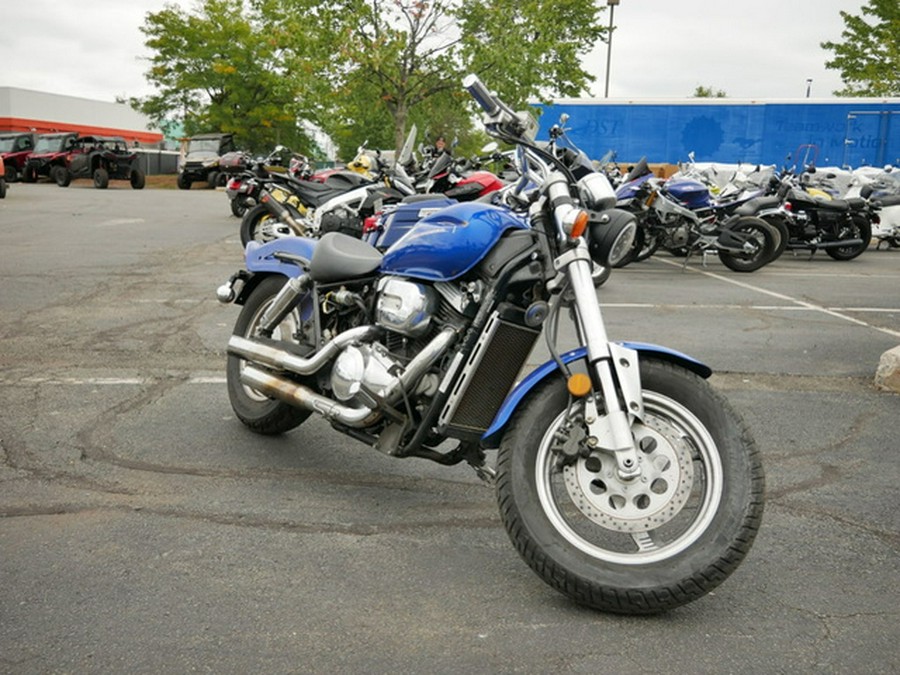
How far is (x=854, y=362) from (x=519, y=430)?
4513 mm

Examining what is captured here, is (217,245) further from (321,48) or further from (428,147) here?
(321,48)

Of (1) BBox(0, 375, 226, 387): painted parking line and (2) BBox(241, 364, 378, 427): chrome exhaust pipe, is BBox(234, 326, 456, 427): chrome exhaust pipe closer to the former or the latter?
(2) BBox(241, 364, 378, 427): chrome exhaust pipe

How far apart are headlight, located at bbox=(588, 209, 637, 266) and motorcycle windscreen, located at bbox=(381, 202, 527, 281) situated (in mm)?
308

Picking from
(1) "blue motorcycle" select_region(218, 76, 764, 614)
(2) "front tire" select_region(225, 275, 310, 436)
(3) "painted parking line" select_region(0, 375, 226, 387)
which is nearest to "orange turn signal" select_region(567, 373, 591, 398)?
(1) "blue motorcycle" select_region(218, 76, 764, 614)

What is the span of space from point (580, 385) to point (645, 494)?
412 mm

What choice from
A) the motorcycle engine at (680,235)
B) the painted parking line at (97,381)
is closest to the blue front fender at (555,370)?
the painted parking line at (97,381)

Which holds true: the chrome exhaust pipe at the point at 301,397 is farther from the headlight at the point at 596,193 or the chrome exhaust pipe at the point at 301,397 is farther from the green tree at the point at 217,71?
the green tree at the point at 217,71

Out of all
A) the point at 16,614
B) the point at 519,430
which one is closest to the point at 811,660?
the point at 519,430

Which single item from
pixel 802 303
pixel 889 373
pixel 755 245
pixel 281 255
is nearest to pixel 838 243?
pixel 755 245

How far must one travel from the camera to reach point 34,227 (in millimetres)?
15703

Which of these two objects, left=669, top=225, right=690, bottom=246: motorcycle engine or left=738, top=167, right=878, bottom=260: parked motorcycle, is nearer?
left=669, top=225, right=690, bottom=246: motorcycle engine

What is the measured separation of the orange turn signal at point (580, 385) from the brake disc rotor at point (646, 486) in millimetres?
215

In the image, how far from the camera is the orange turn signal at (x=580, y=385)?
117 inches

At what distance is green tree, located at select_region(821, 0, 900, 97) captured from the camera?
1334 inches
